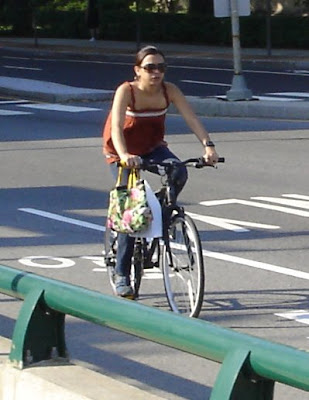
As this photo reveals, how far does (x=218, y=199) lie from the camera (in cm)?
1262

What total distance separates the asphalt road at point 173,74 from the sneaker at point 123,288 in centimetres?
1627

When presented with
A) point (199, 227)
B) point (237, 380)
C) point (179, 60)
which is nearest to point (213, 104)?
point (199, 227)

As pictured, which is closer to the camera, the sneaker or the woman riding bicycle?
the woman riding bicycle

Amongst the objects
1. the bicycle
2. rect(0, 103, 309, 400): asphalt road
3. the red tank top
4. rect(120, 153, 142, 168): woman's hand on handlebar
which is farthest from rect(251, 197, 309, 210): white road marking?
rect(120, 153, 142, 168): woman's hand on handlebar

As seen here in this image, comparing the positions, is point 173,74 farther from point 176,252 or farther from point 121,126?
point 121,126

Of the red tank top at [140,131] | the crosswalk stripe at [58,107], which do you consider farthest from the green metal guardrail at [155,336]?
the crosswalk stripe at [58,107]

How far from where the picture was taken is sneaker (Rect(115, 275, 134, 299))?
7938mm

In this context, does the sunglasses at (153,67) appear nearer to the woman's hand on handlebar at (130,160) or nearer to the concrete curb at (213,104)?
the woman's hand on handlebar at (130,160)

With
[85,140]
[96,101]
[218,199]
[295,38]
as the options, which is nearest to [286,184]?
[218,199]

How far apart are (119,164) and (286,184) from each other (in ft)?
19.3

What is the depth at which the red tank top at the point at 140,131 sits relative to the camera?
7.71m

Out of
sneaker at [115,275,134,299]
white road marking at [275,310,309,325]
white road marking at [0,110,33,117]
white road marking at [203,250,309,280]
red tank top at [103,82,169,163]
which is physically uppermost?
red tank top at [103,82,169,163]

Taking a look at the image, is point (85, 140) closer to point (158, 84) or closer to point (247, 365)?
point (158, 84)

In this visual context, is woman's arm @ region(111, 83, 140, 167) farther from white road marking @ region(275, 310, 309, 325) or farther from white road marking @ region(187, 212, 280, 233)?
white road marking @ region(187, 212, 280, 233)
